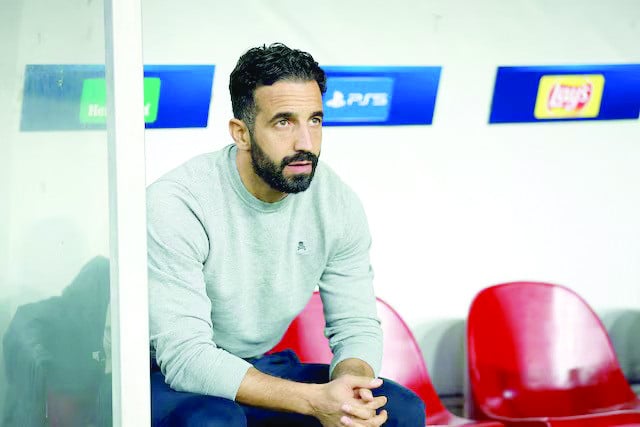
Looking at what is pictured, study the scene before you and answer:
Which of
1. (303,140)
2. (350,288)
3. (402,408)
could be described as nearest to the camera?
(402,408)

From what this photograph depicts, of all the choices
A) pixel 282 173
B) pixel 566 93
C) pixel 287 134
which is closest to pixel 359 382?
pixel 282 173

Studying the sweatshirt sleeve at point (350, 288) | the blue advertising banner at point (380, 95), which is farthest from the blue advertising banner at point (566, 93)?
the sweatshirt sleeve at point (350, 288)

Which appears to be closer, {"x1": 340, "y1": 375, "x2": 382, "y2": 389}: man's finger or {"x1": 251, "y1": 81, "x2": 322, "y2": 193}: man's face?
{"x1": 340, "y1": 375, "x2": 382, "y2": 389}: man's finger

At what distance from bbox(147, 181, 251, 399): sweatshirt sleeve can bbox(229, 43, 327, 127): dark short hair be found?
0.32 meters

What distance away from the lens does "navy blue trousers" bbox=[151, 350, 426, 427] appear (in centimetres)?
176

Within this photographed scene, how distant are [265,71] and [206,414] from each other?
817mm

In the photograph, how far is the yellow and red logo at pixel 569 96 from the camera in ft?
10.5

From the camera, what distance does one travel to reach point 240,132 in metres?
2.17

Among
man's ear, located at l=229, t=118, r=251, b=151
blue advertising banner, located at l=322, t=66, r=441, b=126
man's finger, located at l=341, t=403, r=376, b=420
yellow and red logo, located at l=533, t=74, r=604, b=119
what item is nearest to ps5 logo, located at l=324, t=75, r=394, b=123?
blue advertising banner, located at l=322, t=66, r=441, b=126

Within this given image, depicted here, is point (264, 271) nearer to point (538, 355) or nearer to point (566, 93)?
point (538, 355)

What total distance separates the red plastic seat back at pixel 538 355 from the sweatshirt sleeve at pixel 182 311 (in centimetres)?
124

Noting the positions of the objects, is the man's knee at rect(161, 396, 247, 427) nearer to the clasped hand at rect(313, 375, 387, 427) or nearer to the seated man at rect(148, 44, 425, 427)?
the seated man at rect(148, 44, 425, 427)

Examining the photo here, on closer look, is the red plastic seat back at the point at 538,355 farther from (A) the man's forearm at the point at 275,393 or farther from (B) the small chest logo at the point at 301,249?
(A) the man's forearm at the point at 275,393

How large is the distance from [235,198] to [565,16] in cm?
168
